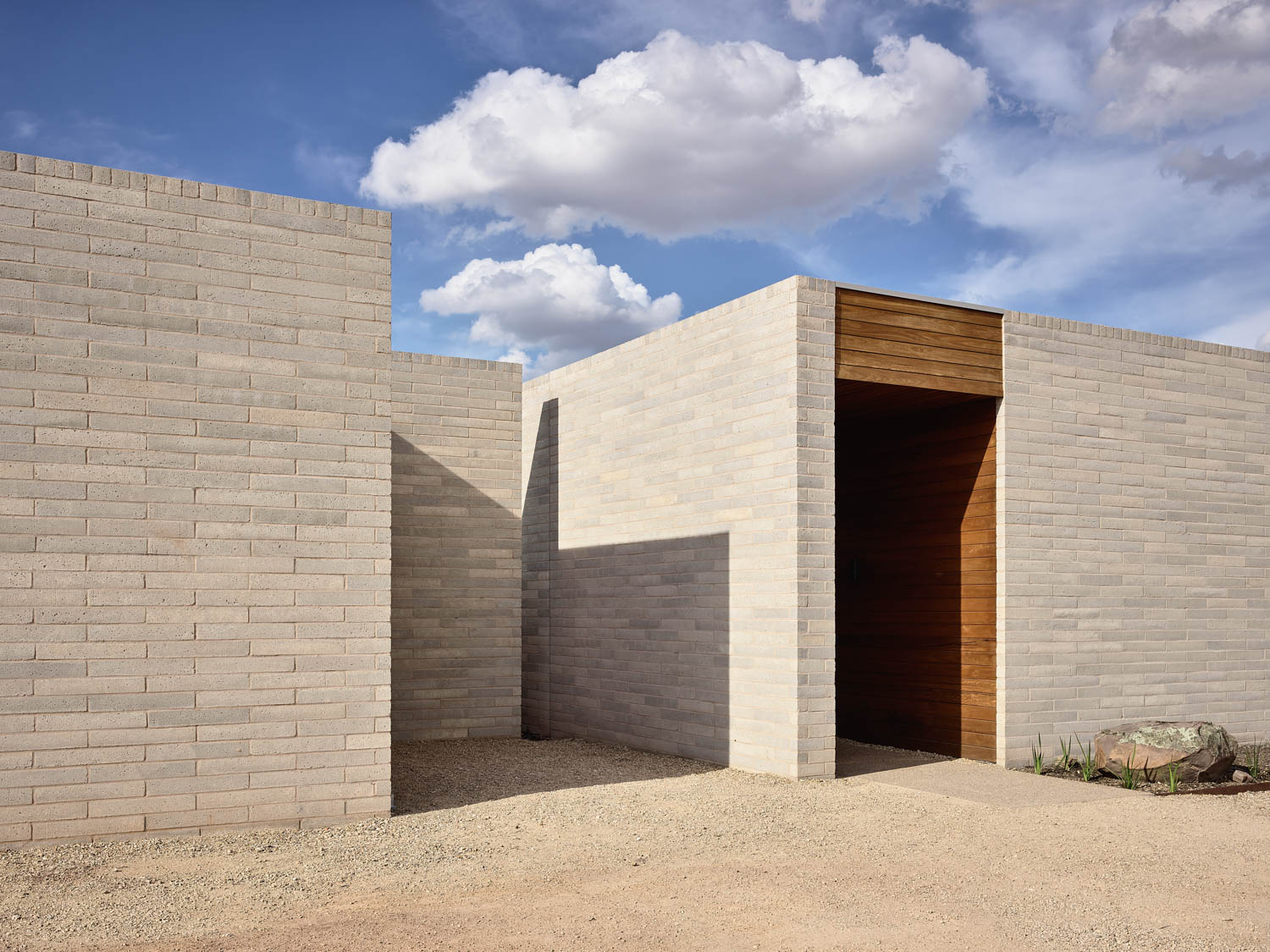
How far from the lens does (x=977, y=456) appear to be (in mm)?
10383

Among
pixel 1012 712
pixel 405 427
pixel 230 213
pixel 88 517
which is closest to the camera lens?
pixel 88 517

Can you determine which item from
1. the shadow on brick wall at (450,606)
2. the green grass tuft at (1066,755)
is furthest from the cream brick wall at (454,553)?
the green grass tuft at (1066,755)

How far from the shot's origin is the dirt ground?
509 centimetres

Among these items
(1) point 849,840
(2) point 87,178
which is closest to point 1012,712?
(1) point 849,840

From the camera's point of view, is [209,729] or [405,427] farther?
[405,427]

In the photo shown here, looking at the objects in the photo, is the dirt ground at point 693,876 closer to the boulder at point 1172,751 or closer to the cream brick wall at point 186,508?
the cream brick wall at point 186,508

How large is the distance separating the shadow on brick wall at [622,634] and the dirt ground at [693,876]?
5.51 ft

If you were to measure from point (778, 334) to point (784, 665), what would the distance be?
111 inches

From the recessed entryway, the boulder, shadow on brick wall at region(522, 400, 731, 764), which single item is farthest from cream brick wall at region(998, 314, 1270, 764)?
shadow on brick wall at region(522, 400, 731, 764)

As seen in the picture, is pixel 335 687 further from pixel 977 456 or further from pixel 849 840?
pixel 977 456

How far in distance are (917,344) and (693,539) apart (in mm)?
2784

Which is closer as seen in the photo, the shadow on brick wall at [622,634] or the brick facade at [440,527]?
the brick facade at [440,527]

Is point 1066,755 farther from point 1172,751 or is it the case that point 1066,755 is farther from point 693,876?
point 693,876

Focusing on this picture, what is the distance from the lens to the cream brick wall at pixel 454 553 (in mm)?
11859
